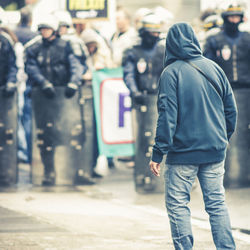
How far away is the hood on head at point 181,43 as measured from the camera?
5820 mm

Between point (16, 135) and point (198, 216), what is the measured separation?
2941 mm

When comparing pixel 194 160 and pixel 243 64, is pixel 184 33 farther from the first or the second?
pixel 243 64

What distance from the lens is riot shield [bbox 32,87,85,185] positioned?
991 cm

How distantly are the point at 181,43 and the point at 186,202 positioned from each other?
43.5 inches

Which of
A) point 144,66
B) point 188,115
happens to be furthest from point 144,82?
point 188,115

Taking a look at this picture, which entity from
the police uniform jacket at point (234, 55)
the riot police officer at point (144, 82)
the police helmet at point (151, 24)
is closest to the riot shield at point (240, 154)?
the police uniform jacket at point (234, 55)

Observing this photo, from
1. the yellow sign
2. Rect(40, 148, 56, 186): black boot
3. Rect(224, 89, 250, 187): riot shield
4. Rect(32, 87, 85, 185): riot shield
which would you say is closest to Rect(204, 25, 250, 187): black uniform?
Rect(224, 89, 250, 187): riot shield

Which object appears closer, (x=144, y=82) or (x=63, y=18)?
(x=144, y=82)

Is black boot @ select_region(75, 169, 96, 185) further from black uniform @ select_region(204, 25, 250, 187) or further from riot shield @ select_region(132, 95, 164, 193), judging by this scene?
black uniform @ select_region(204, 25, 250, 187)

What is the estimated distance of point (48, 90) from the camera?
32.0ft

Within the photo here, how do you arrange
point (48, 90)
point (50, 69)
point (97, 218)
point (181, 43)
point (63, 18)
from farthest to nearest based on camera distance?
point (63, 18) → point (50, 69) → point (48, 90) → point (97, 218) → point (181, 43)

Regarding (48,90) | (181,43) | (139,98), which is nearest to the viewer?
(181,43)

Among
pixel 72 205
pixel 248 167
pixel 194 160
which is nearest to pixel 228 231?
pixel 194 160

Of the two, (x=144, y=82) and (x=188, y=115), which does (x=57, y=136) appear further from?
(x=188, y=115)
